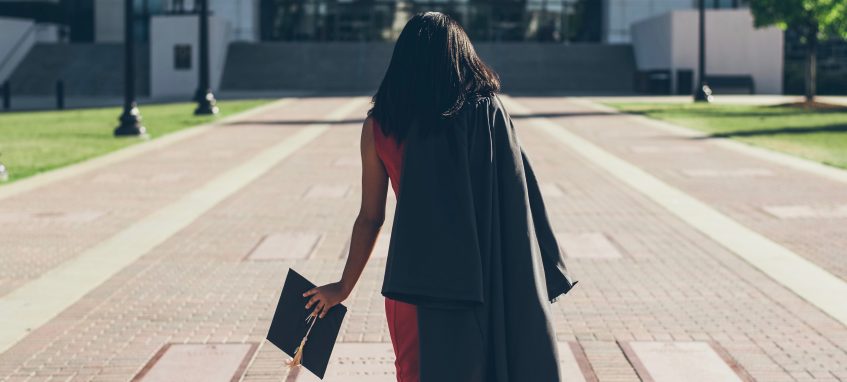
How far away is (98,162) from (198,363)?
13026 mm

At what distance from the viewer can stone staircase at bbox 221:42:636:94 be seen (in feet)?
169

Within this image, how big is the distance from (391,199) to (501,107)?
1070cm

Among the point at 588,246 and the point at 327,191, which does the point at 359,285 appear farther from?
the point at 327,191

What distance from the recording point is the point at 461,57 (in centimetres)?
365

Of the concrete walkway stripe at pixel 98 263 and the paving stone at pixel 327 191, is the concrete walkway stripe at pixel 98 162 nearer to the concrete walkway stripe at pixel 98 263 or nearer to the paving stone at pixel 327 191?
the concrete walkway stripe at pixel 98 263

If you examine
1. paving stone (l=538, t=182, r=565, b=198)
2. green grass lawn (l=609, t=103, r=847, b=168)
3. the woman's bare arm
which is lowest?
paving stone (l=538, t=182, r=565, b=198)

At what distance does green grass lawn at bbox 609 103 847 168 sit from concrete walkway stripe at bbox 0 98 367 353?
912cm

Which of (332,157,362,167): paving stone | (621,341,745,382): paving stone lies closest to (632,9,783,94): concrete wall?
(332,157,362,167): paving stone

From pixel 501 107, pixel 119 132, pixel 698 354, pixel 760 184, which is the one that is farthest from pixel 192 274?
pixel 119 132

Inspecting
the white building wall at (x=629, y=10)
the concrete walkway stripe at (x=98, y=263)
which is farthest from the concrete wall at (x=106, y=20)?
the concrete walkway stripe at (x=98, y=263)

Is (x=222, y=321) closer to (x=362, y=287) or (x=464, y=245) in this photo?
(x=362, y=287)

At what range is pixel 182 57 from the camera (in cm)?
4928

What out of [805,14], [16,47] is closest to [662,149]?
[805,14]

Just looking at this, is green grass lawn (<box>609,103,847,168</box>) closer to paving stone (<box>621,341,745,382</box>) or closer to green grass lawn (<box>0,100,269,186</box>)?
green grass lawn (<box>0,100,269,186</box>)
